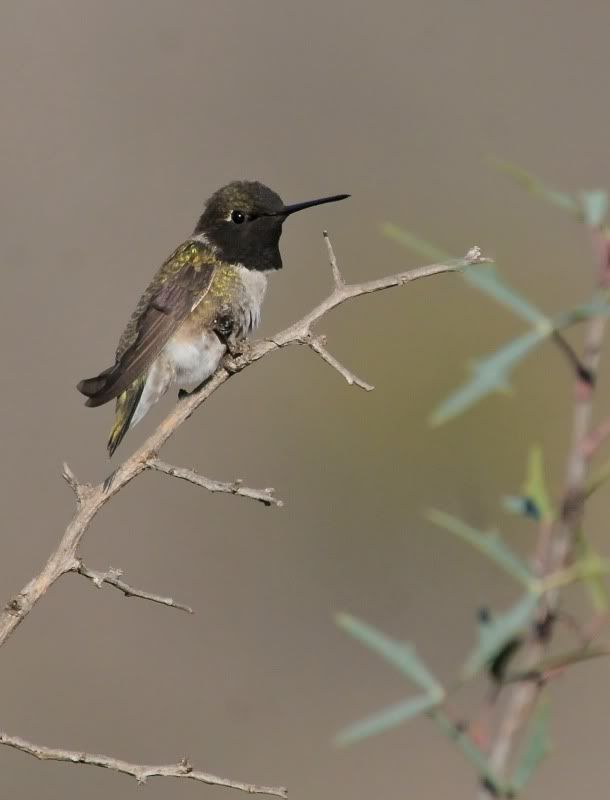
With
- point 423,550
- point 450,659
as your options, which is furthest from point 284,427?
point 450,659

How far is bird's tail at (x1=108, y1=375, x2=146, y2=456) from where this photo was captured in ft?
17.1

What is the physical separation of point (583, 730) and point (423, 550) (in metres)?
3.15

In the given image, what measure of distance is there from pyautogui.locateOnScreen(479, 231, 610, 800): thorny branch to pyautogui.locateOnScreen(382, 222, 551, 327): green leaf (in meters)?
0.03

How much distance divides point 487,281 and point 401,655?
183 millimetres

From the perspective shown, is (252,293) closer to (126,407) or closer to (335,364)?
(126,407)

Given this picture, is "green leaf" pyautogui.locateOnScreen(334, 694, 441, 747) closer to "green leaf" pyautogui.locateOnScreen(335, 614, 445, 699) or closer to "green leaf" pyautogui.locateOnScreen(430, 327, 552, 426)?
"green leaf" pyautogui.locateOnScreen(335, 614, 445, 699)

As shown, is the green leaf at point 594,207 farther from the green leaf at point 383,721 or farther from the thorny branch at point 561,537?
the green leaf at point 383,721

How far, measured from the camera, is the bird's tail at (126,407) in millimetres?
5207

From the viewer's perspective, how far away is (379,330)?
53.3 feet

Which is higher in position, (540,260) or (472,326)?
(540,260)

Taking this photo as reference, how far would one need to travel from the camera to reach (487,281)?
654 millimetres

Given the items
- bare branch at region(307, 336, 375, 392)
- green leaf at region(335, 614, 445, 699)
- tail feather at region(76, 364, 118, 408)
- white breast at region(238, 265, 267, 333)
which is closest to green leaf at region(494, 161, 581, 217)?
green leaf at region(335, 614, 445, 699)

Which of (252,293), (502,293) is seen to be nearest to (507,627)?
(502,293)

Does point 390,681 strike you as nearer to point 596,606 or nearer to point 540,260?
point 540,260
